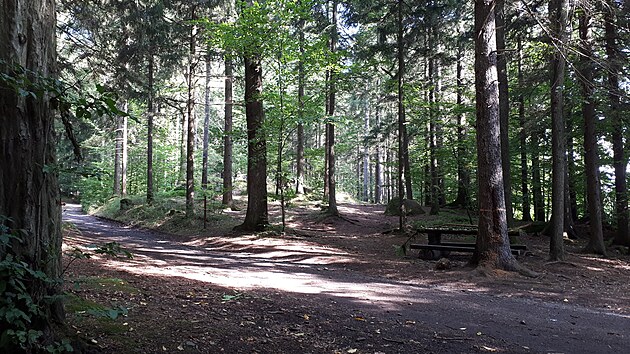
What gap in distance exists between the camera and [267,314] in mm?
5246

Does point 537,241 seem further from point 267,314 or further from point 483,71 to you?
point 267,314

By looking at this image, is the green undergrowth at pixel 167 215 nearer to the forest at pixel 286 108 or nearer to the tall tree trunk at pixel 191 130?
the forest at pixel 286 108

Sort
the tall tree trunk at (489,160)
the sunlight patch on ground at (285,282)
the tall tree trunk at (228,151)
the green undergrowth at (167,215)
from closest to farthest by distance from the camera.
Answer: the sunlight patch on ground at (285,282) < the tall tree trunk at (489,160) < the green undergrowth at (167,215) < the tall tree trunk at (228,151)

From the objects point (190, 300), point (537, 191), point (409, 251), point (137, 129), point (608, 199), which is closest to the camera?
point (190, 300)

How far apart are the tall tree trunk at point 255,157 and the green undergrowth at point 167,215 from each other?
2142 mm

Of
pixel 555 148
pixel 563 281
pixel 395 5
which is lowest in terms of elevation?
pixel 563 281

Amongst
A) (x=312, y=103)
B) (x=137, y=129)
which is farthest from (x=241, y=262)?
(x=137, y=129)

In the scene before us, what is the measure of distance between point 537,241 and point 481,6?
386 inches

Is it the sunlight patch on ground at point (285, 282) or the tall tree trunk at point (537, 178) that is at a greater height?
A: the tall tree trunk at point (537, 178)

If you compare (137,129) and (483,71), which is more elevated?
(137,129)

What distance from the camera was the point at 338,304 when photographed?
613 cm

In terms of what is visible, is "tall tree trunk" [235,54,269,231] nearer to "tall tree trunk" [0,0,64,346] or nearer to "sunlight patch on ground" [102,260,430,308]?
"sunlight patch on ground" [102,260,430,308]

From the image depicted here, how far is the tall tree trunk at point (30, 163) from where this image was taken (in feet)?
9.34

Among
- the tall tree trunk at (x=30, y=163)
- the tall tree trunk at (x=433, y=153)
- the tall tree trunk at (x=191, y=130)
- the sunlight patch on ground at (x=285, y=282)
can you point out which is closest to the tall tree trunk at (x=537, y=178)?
the tall tree trunk at (x=433, y=153)
